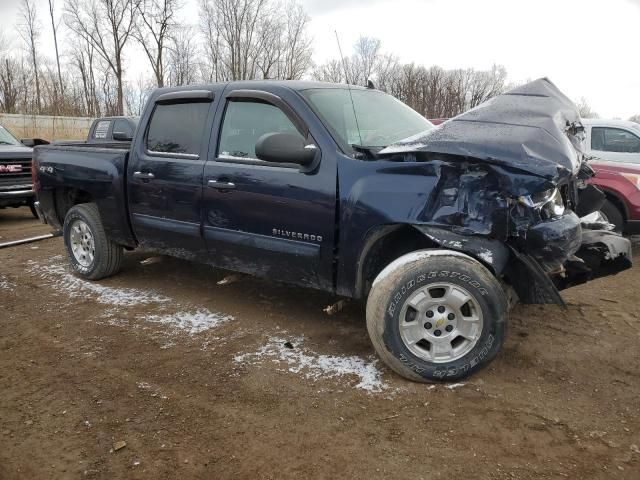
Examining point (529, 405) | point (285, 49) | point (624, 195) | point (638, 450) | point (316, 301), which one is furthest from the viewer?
point (285, 49)

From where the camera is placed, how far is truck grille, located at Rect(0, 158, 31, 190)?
28.8 ft

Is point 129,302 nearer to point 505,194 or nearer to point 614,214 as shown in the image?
point 505,194

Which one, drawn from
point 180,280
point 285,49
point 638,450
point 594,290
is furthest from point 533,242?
point 285,49

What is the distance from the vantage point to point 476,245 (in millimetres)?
3039

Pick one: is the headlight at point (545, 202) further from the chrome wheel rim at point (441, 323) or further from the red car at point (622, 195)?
the red car at point (622, 195)

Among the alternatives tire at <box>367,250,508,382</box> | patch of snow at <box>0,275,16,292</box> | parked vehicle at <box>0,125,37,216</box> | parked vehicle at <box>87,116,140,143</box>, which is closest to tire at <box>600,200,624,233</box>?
tire at <box>367,250,508,382</box>

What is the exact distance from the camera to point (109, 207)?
15.8ft

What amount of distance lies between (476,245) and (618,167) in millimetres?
4731

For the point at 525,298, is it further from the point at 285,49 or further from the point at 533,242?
the point at 285,49

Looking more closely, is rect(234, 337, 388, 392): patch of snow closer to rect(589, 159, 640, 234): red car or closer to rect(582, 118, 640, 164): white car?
rect(589, 159, 640, 234): red car

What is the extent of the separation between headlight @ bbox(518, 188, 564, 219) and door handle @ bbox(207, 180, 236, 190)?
201 cm

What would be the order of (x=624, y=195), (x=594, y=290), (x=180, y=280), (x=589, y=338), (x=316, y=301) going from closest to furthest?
(x=589, y=338)
(x=316, y=301)
(x=594, y=290)
(x=180, y=280)
(x=624, y=195)

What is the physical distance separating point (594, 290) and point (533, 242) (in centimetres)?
249

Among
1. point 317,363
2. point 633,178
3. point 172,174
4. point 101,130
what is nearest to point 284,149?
point 172,174
